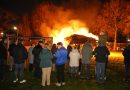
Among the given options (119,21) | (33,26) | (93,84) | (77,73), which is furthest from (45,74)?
(33,26)

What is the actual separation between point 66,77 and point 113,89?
3.64 m

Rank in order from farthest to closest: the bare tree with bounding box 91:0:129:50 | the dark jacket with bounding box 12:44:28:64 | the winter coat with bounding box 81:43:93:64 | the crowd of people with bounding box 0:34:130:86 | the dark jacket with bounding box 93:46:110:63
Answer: the bare tree with bounding box 91:0:129:50 < the winter coat with bounding box 81:43:93:64 < the dark jacket with bounding box 93:46:110:63 < the dark jacket with bounding box 12:44:28:64 < the crowd of people with bounding box 0:34:130:86

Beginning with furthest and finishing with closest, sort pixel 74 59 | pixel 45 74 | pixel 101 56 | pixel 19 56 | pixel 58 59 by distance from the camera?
1. pixel 74 59
2. pixel 101 56
3. pixel 19 56
4. pixel 58 59
5. pixel 45 74

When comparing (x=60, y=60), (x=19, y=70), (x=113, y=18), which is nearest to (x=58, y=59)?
(x=60, y=60)

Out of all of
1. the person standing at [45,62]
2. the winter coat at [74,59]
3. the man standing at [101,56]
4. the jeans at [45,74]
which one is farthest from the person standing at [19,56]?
the man standing at [101,56]

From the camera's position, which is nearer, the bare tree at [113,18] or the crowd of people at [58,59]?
the crowd of people at [58,59]

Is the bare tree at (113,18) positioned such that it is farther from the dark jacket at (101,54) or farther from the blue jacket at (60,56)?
the blue jacket at (60,56)

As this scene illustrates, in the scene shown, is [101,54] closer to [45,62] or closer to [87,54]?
[87,54]

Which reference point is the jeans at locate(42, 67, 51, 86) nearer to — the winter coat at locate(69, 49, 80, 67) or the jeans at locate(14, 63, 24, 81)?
the jeans at locate(14, 63, 24, 81)

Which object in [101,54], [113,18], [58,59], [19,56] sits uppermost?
[113,18]

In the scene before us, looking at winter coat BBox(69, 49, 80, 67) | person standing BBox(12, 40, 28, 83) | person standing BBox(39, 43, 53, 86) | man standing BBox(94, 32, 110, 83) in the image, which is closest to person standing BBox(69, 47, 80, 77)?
winter coat BBox(69, 49, 80, 67)

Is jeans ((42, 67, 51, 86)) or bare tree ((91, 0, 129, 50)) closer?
jeans ((42, 67, 51, 86))

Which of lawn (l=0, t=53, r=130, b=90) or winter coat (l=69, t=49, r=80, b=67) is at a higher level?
winter coat (l=69, t=49, r=80, b=67)

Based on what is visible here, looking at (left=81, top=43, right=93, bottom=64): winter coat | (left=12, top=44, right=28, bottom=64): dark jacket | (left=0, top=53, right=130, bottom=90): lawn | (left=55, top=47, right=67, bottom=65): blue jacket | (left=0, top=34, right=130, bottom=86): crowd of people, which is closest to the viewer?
(left=0, top=53, right=130, bottom=90): lawn
